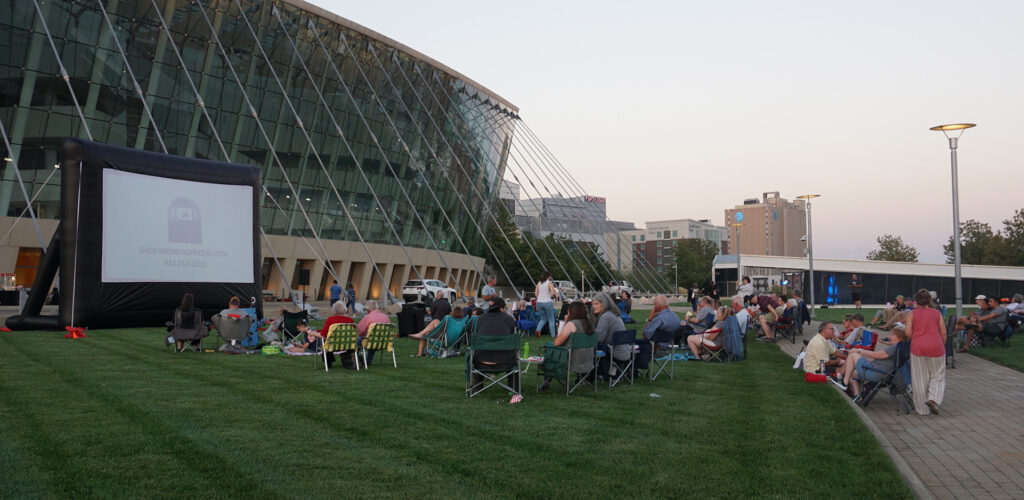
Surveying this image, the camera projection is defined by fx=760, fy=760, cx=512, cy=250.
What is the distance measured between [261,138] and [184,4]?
792cm

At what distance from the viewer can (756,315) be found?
63.4ft

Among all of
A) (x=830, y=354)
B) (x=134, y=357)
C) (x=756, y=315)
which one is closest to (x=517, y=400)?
(x=830, y=354)

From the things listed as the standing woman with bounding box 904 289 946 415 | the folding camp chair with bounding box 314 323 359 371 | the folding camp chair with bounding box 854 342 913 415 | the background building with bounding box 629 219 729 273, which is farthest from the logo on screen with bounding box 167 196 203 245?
the background building with bounding box 629 219 729 273

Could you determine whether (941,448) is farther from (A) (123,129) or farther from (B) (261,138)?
(B) (261,138)

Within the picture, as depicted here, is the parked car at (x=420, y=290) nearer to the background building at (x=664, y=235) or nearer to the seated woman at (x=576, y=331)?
the seated woman at (x=576, y=331)

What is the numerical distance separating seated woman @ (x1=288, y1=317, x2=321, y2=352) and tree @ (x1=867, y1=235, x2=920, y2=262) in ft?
253

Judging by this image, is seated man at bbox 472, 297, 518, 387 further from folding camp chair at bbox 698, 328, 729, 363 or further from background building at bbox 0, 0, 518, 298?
background building at bbox 0, 0, 518, 298

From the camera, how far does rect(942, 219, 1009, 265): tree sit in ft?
194

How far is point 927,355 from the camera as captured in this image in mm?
8570

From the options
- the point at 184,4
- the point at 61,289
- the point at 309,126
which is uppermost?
the point at 184,4

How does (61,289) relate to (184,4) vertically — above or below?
below

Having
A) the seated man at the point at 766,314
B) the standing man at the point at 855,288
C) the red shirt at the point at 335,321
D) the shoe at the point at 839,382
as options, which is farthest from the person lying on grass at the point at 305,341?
the standing man at the point at 855,288

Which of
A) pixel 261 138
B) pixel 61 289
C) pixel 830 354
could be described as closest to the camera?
pixel 830 354

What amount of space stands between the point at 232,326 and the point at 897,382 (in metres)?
10.8
